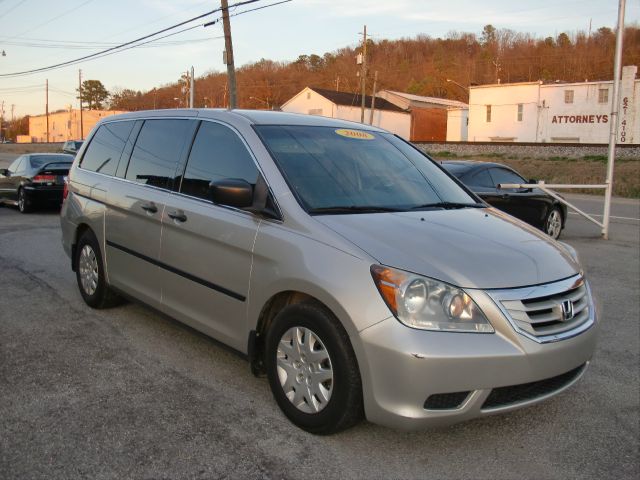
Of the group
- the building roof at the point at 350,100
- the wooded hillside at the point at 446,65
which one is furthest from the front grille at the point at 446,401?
the wooded hillside at the point at 446,65

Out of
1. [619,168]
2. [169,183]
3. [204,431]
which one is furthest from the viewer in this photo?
[619,168]

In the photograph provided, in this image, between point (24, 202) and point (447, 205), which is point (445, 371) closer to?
point (447, 205)

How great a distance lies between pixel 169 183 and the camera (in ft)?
15.0

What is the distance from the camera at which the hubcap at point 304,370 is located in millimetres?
3221

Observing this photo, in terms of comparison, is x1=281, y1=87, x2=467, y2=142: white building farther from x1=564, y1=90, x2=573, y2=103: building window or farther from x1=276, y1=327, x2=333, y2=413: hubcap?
x1=276, y1=327, x2=333, y2=413: hubcap

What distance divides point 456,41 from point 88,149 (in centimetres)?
11791

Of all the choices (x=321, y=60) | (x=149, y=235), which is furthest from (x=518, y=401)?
(x=321, y=60)

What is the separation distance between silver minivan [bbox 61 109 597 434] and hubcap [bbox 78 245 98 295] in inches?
23.2

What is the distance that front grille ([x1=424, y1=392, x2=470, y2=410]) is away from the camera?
2.94 metres

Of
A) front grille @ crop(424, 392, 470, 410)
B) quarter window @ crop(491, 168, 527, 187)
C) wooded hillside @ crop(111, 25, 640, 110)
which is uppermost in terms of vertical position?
wooded hillside @ crop(111, 25, 640, 110)

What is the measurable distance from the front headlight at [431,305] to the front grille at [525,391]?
1.11 feet

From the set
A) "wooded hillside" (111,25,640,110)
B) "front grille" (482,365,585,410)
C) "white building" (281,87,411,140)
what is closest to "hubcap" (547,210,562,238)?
"front grille" (482,365,585,410)

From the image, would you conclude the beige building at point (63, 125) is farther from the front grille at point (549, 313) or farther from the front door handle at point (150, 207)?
the front grille at point (549, 313)

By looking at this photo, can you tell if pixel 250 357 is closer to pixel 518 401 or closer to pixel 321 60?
pixel 518 401
